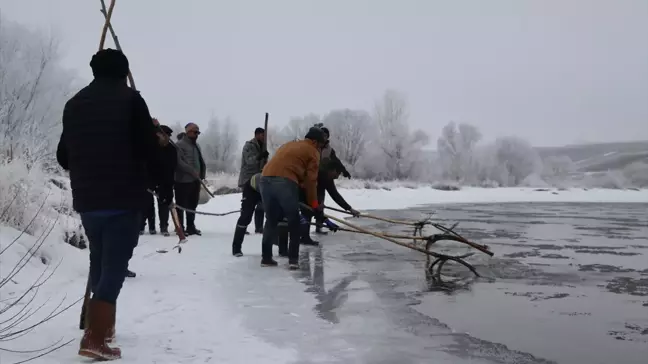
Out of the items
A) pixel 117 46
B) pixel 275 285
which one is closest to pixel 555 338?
pixel 275 285

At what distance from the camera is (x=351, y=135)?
70.8m

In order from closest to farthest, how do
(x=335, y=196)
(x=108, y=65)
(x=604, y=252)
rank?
(x=108, y=65) → (x=604, y=252) → (x=335, y=196)

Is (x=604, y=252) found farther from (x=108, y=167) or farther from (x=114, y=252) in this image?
(x=108, y=167)

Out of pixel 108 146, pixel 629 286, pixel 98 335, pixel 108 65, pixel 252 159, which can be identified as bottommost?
pixel 629 286

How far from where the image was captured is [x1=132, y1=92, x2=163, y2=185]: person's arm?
3.46m

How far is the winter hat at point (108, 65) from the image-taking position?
351 cm

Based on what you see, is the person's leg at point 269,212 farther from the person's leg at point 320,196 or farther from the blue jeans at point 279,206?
the person's leg at point 320,196

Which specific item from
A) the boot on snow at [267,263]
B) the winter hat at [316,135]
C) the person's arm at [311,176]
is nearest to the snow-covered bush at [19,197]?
the boot on snow at [267,263]

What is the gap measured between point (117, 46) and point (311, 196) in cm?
304

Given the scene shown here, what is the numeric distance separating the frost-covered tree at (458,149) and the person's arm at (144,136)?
252 feet

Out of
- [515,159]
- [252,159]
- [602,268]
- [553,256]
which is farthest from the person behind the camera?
[515,159]

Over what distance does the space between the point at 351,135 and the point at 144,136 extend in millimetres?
67695

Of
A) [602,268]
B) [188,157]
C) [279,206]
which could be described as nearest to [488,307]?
[279,206]

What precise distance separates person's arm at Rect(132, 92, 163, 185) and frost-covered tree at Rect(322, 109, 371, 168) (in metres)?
64.5
